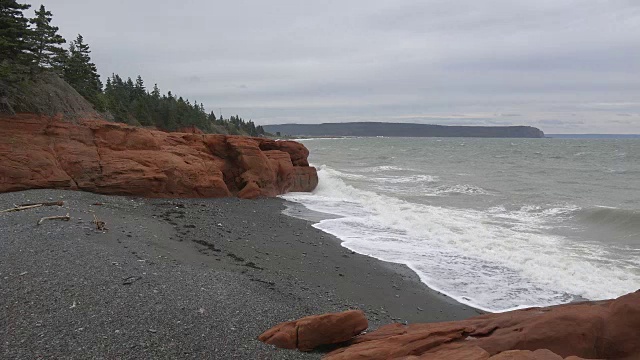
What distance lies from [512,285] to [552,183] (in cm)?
2557

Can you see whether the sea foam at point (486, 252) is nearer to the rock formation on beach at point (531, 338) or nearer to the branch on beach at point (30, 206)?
the rock formation on beach at point (531, 338)

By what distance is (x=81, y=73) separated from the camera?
1323 inches

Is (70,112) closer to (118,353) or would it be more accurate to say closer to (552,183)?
(118,353)

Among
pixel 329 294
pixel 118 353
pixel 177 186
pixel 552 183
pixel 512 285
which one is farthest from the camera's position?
pixel 552 183

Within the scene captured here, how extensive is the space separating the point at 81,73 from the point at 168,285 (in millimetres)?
31851

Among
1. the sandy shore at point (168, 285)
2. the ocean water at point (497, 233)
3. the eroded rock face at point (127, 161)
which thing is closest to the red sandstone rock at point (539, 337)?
the sandy shore at point (168, 285)

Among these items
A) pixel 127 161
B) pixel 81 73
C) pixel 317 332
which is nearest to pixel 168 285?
pixel 317 332

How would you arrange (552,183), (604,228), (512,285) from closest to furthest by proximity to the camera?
1. (512,285)
2. (604,228)
3. (552,183)

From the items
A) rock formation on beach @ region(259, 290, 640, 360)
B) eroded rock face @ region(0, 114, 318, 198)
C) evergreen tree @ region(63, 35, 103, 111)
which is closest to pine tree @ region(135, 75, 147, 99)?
evergreen tree @ region(63, 35, 103, 111)

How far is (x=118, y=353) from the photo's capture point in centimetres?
589

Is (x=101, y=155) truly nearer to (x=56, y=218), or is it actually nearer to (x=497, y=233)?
(x=56, y=218)

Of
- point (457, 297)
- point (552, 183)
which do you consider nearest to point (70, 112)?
point (457, 297)

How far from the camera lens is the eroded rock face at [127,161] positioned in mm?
16656

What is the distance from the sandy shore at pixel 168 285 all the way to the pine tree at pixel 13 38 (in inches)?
243
